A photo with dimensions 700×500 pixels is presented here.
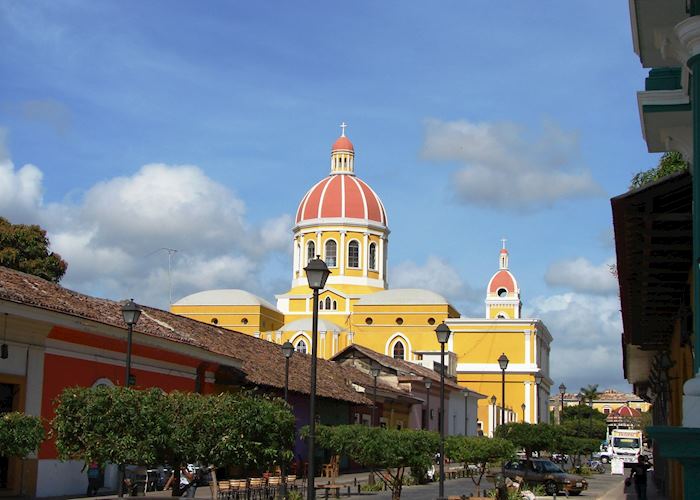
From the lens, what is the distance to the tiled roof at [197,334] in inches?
909

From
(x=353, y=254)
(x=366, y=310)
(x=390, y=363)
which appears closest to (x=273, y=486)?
(x=390, y=363)

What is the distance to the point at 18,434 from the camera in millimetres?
16875

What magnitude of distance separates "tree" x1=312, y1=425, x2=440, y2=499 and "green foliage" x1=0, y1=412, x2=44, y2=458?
7967 millimetres

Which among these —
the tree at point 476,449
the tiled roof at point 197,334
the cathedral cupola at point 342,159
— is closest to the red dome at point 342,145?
the cathedral cupola at point 342,159

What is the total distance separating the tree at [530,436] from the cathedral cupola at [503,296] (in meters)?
51.9

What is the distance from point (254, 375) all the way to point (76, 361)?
10280mm

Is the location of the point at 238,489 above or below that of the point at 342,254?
below

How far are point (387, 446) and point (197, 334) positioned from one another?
38.0 feet

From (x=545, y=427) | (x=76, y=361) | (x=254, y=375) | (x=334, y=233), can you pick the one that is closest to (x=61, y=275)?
(x=254, y=375)

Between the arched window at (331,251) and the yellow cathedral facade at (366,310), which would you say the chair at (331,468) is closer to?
the yellow cathedral facade at (366,310)

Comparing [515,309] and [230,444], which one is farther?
[515,309]

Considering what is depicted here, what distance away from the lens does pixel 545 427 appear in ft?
132

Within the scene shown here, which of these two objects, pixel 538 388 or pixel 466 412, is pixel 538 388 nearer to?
pixel 538 388

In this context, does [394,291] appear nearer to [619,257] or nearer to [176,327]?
[176,327]
